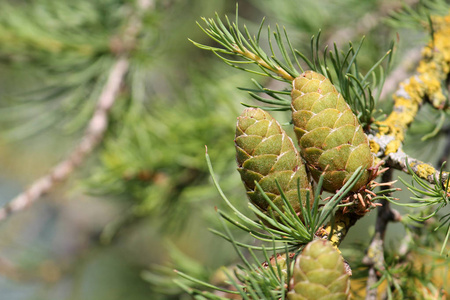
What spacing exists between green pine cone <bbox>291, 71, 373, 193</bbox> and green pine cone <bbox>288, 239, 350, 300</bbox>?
7cm

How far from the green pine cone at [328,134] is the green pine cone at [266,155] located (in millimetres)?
17

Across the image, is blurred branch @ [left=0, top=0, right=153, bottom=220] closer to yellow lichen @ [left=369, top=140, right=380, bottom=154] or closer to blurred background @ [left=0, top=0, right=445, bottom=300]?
blurred background @ [left=0, top=0, right=445, bottom=300]

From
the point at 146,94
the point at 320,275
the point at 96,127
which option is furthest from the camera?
the point at 146,94

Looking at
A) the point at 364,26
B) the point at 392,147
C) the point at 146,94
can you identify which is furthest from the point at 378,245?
the point at 146,94

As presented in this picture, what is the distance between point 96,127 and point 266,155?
1.76ft

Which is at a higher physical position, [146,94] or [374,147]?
[374,147]

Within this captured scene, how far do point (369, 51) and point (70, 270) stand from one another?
100 centimetres

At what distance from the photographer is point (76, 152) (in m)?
0.79

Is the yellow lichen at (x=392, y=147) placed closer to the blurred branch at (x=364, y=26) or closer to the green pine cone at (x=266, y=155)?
the green pine cone at (x=266, y=155)

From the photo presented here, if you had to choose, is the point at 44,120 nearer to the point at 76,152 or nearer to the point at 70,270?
the point at 76,152

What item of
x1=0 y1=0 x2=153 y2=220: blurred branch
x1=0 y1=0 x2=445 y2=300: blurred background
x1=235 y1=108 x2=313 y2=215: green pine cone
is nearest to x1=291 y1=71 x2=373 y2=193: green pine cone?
x1=235 y1=108 x2=313 y2=215: green pine cone

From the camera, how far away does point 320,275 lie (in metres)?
0.32

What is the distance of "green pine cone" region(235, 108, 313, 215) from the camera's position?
36 cm

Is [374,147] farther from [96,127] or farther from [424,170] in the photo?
[96,127]
